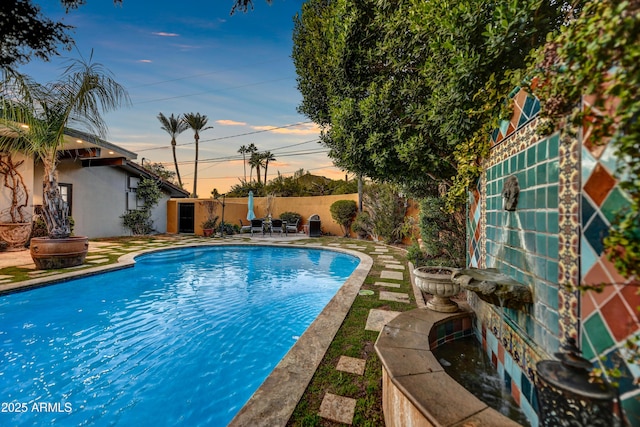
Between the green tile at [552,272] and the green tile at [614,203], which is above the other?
the green tile at [614,203]

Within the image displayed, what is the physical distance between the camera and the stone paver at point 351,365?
2.20m

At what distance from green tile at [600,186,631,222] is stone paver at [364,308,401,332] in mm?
2228

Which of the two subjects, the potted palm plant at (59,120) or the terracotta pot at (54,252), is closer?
the potted palm plant at (59,120)

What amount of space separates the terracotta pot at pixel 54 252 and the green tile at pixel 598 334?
26.5 ft

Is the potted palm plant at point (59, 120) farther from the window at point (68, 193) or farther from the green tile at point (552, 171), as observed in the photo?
the green tile at point (552, 171)

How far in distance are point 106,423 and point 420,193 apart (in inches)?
228

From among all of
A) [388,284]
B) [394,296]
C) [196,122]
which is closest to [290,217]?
[388,284]

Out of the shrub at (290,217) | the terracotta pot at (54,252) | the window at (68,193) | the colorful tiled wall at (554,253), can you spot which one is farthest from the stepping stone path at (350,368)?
the window at (68,193)

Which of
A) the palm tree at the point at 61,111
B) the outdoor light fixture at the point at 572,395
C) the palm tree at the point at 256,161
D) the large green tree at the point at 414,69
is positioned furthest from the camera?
the palm tree at the point at 256,161

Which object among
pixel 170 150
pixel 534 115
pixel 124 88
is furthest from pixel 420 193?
pixel 170 150

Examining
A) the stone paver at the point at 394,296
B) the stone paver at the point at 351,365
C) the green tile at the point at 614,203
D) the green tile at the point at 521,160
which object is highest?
the green tile at the point at 521,160

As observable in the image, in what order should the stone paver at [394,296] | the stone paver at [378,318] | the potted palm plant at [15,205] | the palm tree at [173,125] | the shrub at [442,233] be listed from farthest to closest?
the palm tree at [173,125]
the potted palm plant at [15,205]
the shrub at [442,233]
the stone paver at [394,296]
the stone paver at [378,318]

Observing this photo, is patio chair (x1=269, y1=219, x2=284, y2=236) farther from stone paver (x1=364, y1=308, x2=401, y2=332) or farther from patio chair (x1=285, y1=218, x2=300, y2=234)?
stone paver (x1=364, y1=308, x2=401, y2=332)

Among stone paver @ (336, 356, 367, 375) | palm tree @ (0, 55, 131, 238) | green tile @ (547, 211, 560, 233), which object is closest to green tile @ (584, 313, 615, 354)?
green tile @ (547, 211, 560, 233)
